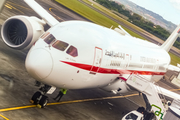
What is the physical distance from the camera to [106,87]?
16.8m

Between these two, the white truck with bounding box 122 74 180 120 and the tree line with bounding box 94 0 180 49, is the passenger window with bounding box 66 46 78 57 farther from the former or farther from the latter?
the tree line with bounding box 94 0 180 49

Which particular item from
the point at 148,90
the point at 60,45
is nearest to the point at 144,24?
the point at 148,90

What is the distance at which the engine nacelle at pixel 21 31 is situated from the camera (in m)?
16.5

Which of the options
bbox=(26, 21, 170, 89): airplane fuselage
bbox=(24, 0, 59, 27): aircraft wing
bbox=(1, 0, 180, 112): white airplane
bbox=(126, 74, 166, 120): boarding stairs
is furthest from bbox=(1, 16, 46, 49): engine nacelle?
bbox=(126, 74, 166, 120): boarding stairs

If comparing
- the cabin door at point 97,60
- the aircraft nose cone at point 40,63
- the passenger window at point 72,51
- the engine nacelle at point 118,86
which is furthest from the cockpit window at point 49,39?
the engine nacelle at point 118,86

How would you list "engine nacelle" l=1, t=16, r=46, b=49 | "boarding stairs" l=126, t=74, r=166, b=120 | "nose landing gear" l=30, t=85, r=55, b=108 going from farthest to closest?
"engine nacelle" l=1, t=16, r=46, b=49 < "boarding stairs" l=126, t=74, r=166, b=120 < "nose landing gear" l=30, t=85, r=55, b=108

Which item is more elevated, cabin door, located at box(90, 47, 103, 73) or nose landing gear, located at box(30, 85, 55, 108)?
cabin door, located at box(90, 47, 103, 73)

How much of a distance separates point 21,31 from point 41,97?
7089 mm

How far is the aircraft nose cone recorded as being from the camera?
10.8 meters

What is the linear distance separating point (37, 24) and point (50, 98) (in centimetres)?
569

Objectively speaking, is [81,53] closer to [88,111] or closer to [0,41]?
[88,111]

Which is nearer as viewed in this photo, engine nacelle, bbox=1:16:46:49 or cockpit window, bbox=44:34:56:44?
cockpit window, bbox=44:34:56:44

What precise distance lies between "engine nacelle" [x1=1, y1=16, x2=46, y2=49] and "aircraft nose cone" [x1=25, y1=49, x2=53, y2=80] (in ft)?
18.6

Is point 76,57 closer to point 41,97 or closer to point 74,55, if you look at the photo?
point 74,55
